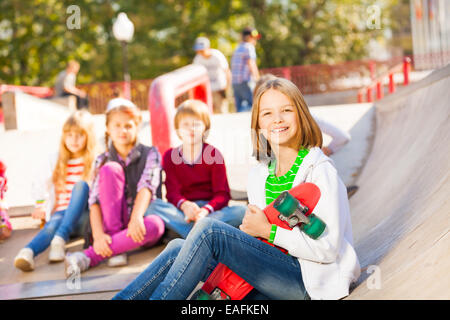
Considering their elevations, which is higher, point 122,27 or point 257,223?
point 122,27

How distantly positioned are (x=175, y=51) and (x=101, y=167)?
82.0 feet

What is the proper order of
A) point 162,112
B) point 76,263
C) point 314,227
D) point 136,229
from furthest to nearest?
point 162,112 < point 136,229 < point 76,263 < point 314,227

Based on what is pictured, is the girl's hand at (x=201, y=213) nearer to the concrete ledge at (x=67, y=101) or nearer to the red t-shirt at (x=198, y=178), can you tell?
the red t-shirt at (x=198, y=178)

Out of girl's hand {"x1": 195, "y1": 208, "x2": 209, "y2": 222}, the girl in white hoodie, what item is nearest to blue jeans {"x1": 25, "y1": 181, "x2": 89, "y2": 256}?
girl's hand {"x1": 195, "y1": 208, "x2": 209, "y2": 222}

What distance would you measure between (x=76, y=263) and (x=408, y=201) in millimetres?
2172

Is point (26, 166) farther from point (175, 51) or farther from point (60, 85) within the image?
point (175, 51)

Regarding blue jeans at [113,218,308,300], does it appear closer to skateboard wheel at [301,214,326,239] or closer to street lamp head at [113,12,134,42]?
skateboard wheel at [301,214,326,239]

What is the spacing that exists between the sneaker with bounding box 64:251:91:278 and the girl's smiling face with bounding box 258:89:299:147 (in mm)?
1803

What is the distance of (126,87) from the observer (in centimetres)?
1697

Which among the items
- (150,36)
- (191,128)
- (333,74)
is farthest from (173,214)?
(150,36)

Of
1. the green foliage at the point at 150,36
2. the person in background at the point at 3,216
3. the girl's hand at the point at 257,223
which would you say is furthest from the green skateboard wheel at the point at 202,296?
the green foliage at the point at 150,36

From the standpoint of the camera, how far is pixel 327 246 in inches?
90.5

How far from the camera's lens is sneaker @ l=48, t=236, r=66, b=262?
A: 408 centimetres

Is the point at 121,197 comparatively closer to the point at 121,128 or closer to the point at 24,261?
the point at 121,128
